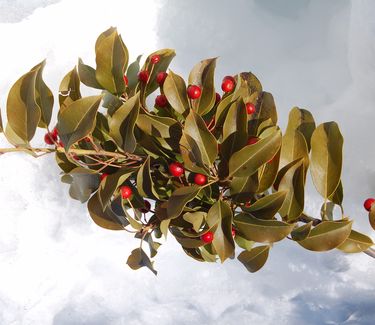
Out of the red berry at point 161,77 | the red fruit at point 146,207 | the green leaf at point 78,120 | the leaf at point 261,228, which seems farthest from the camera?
the red fruit at point 146,207

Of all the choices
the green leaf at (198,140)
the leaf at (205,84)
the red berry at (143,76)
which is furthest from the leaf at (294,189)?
the red berry at (143,76)

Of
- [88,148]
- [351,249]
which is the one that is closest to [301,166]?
[351,249]

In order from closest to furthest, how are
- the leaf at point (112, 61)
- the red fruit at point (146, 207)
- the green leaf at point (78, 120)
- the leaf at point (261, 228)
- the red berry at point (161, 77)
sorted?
the green leaf at point (78, 120)
the leaf at point (261, 228)
the leaf at point (112, 61)
the red berry at point (161, 77)
the red fruit at point (146, 207)

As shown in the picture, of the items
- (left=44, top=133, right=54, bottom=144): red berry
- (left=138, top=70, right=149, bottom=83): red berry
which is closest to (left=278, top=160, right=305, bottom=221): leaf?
(left=138, top=70, right=149, bottom=83): red berry

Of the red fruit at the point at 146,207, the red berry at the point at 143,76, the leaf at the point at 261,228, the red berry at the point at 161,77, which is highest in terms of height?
the red berry at the point at 161,77

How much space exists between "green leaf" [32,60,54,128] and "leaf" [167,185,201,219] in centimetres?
49

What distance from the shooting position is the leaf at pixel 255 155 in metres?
1.62

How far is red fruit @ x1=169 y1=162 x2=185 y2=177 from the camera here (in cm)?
177

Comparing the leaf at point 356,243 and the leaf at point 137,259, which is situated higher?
the leaf at point 356,243

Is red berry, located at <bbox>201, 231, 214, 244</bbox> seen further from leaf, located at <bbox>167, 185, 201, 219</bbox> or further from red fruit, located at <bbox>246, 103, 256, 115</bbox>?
red fruit, located at <bbox>246, 103, 256, 115</bbox>

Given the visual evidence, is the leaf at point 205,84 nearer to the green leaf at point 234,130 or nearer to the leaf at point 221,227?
the green leaf at point 234,130

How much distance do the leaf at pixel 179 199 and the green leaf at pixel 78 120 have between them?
0.33 meters

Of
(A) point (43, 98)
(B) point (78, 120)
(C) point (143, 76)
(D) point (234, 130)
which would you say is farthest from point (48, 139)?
(D) point (234, 130)

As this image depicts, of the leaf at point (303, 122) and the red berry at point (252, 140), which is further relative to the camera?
Answer: the leaf at point (303, 122)
